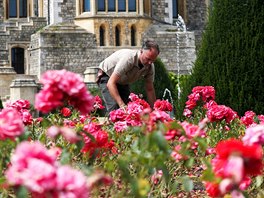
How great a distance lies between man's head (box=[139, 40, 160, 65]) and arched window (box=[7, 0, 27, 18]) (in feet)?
99.6

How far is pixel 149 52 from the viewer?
7246 mm

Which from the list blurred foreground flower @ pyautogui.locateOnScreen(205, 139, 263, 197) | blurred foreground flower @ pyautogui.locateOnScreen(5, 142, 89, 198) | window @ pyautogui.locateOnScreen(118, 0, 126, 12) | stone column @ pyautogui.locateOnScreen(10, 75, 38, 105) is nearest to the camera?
blurred foreground flower @ pyautogui.locateOnScreen(5, 142, 89, 198)

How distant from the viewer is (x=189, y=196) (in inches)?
197

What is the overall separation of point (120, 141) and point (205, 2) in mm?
29266

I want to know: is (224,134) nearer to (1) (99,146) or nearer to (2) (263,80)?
(1) (99,146)

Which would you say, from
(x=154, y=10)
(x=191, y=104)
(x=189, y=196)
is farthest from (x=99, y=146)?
(x=154, y=10)

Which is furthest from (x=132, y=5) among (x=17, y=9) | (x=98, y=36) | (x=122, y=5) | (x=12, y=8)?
(x=12, y=8)

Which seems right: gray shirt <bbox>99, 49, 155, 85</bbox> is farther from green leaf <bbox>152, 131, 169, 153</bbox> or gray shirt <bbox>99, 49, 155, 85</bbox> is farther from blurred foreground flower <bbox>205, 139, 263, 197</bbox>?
blurred foreground flower <bbox>205, 139, 263, 197</bbox>

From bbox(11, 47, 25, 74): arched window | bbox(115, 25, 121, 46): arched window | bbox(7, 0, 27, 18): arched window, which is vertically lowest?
bbox(11, 47, 25, 74): arched window

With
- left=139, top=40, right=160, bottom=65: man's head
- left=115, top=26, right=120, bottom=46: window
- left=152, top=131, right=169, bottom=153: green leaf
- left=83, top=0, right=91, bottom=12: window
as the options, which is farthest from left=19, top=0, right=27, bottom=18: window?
left=152, top=131, right=169, bottom=153: green leaf

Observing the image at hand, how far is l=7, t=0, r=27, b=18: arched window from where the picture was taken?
37281 mm

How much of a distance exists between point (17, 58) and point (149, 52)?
2757 cm

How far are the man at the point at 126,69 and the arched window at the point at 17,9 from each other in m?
29.1

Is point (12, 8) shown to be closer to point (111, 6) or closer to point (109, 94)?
point (111, 6)
